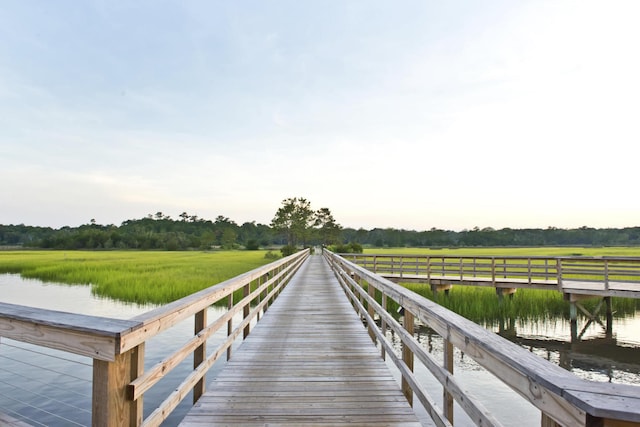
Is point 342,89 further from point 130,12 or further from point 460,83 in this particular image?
point 130,12

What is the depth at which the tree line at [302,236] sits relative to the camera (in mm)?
76000

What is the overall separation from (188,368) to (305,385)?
222 inches

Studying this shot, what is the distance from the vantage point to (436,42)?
17.3 meters

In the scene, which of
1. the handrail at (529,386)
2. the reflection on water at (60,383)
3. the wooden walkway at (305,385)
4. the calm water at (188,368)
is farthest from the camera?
the calm water at (188,368)

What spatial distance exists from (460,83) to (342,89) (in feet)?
21.5

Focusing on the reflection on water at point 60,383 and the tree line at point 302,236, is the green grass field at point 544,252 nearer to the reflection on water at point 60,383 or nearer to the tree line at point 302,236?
the tree line at point 302,236

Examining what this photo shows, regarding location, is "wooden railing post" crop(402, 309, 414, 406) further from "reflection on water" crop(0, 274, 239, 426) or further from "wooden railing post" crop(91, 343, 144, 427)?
"reflection on water" crop(0, 274, 239, 426)

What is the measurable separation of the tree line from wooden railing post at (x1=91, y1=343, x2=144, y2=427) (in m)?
68.4

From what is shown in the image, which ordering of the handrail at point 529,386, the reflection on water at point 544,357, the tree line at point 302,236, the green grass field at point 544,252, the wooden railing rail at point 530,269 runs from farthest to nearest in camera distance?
the tree line at point 302,236 → the green grass field at point 544,252 → the wooden railing rail at point 530,269 → the reflection on water at point 544,357 → the handrail at point 529,386

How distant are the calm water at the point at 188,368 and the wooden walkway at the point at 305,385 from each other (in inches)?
59.7

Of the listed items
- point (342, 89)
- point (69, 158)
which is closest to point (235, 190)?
point (69, 158)

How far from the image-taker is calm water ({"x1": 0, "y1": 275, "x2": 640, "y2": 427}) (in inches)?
247

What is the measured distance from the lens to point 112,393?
5.69ft

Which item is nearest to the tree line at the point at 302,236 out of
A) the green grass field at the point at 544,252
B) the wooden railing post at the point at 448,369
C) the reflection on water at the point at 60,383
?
the green grass field at the point at 544,252
